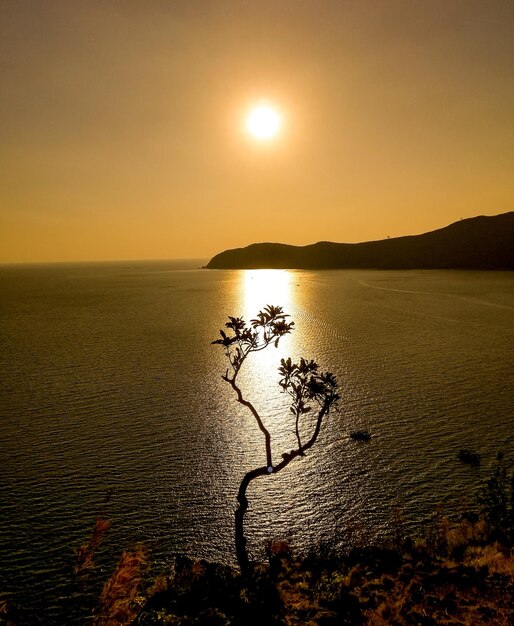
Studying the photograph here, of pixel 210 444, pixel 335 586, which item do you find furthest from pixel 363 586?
pixel 210 444

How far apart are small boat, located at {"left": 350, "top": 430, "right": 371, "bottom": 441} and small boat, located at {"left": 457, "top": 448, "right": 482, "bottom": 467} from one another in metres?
6.04

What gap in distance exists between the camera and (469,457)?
1031 inches

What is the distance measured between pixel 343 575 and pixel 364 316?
240ft

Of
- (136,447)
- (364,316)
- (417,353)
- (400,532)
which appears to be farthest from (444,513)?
(364,316)

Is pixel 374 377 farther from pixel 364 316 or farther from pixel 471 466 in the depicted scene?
pixel 364 316

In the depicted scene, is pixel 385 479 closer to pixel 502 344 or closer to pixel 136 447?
pixel 136 447

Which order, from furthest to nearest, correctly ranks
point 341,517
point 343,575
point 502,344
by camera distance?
point 502,344
point 341,517
point 343,575

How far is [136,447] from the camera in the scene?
1141 inches

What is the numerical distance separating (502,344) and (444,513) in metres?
45.1

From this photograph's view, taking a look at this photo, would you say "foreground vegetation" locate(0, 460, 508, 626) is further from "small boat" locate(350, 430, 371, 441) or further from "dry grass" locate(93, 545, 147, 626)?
"small boat" locate(350, 430, 371, 441)

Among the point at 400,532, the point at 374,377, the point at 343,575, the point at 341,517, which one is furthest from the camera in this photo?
the point at 374,377

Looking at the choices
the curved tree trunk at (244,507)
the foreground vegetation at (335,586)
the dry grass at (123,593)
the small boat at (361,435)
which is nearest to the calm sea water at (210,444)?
the curved tree trunk at (244,507)

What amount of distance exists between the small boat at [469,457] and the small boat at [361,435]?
6043 mm

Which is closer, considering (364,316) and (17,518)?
(17,518)
